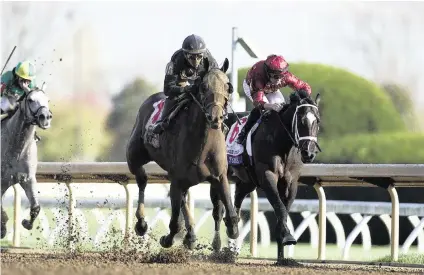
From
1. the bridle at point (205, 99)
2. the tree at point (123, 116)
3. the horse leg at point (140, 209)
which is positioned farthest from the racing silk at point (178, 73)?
the tree at point (123, 116)

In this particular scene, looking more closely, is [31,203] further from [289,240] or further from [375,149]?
[375,149]

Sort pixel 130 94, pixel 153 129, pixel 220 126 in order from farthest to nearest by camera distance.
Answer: pixel 130 94 → pixel 153 129 → pixel 220 126

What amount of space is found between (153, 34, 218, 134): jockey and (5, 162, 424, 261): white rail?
1.73m

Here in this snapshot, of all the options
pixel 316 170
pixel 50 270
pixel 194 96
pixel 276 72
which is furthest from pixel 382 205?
pixel 50 270

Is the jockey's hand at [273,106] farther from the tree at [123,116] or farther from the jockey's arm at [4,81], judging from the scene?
the tree at [123,116]

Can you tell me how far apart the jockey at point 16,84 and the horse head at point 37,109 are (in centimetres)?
23

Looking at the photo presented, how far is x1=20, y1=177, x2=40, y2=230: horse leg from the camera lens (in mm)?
11930

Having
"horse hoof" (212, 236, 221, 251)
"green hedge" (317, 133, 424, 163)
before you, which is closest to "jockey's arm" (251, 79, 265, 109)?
"horse hoof" (212, 236, 221, 251)

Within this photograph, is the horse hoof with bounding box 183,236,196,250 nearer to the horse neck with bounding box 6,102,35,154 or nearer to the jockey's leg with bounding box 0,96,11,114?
the horse neck with bounding box 6,102,35,154

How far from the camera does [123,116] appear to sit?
19.5 meters

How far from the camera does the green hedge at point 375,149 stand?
65.5ft

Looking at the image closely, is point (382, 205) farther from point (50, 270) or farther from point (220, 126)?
point (50, 270)

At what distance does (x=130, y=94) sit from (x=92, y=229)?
252 cm

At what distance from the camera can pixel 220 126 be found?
9.51 metres
